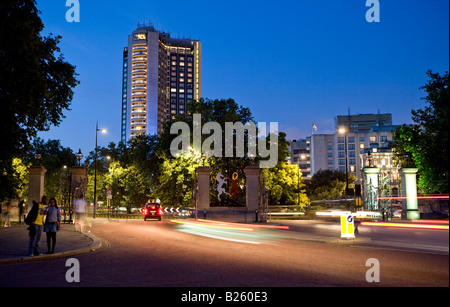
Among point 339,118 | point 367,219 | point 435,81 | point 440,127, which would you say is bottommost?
point 367,219

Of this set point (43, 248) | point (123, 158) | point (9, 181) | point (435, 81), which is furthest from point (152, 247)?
point (123, 158)

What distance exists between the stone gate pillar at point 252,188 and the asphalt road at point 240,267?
655 inches

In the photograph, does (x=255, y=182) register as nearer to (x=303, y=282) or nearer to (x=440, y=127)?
(x=440, y=127)

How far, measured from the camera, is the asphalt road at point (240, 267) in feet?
28.0

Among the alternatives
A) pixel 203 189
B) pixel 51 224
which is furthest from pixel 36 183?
pixel 51 224

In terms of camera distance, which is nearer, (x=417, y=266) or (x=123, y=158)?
(x=417, y=266)

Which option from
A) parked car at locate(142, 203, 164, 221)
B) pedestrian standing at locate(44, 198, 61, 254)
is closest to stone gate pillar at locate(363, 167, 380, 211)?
parked car at locate(142, 203, 164, 221)

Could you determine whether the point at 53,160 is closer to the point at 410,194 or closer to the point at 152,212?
the point at 152,212

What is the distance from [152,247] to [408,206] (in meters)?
23.7

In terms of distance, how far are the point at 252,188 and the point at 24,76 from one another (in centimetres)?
2035

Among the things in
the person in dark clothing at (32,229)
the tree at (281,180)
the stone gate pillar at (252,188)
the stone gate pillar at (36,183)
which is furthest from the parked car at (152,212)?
the person in dark clothing at (32,229)

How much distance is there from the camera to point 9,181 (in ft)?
78.5

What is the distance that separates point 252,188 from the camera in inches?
1292
